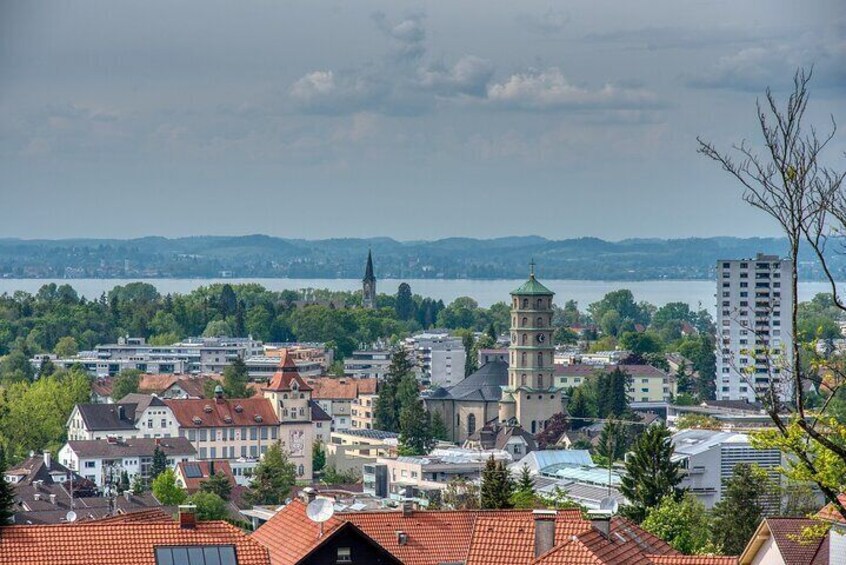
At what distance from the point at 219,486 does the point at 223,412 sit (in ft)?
64.9

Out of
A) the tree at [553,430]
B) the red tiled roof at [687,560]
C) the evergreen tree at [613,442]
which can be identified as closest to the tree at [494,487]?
the red tiled roof at [687,560]

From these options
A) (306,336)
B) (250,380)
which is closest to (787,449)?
(250,380)

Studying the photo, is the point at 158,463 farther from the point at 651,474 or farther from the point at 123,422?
the point at 651,474

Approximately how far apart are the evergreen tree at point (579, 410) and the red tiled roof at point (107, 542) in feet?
221

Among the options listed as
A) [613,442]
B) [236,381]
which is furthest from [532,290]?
[236,381]

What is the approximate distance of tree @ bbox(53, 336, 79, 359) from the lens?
5054 inches

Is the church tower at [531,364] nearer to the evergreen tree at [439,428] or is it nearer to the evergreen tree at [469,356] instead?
the evergreen tree at [439,428]

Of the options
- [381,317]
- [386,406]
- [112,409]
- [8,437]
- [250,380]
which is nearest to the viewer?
[8,437]

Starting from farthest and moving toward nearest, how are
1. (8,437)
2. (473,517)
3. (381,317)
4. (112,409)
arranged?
(381,317)
(112,409)
(8,437)
(473,517)

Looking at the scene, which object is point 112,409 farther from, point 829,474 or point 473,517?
point 829,474

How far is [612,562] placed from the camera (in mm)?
17703

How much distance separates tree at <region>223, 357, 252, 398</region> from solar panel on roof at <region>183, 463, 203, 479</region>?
90.9 ft

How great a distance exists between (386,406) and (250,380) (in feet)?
54.4

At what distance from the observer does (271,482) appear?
202ft
